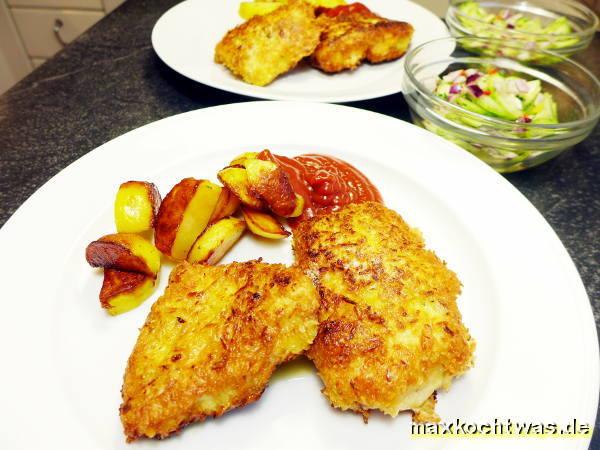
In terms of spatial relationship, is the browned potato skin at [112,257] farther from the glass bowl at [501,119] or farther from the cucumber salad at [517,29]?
the cucumber salad at [517,29]

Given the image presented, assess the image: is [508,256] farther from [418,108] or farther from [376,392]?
Answer: [418,108]

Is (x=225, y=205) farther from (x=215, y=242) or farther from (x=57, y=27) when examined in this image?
(x=57, y=27)

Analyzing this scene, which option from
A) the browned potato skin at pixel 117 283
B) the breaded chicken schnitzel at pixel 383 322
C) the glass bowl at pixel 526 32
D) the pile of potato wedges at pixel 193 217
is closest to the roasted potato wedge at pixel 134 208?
the pile of potato wedges at pixel 193 217

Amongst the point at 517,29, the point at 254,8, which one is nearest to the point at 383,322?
the point at 254,8

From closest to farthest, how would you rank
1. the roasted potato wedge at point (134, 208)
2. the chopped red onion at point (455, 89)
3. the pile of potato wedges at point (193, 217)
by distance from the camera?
the pile of potato wedges at point (193, 217) → the roasted potato wedge at point (134, 208) → the chopped red onion at point (455, 89)

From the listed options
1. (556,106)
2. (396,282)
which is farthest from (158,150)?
(556,106)

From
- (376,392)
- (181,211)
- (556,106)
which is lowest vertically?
(556,106)
